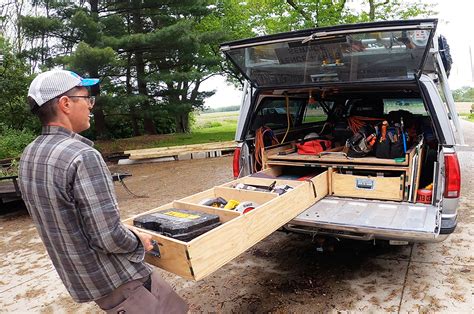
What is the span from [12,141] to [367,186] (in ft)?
41.8

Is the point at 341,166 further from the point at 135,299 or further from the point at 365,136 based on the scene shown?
the point at 135,299

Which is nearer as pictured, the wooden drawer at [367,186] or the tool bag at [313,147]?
the wooden drawer at [367,186]

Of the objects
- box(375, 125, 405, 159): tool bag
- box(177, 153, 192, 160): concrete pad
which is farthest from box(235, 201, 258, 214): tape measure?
box(177, 153, 192, 160): concrete pad

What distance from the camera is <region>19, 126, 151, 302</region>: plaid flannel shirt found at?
1.76m

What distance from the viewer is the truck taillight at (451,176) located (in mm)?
3312

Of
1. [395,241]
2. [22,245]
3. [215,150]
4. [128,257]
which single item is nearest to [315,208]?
[395,241]

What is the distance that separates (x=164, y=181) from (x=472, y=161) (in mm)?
7649

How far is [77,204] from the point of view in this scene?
181cm

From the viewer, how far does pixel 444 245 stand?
14.3 ft

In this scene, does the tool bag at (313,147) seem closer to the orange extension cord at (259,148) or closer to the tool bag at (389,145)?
the orange extension cord at (259,148)

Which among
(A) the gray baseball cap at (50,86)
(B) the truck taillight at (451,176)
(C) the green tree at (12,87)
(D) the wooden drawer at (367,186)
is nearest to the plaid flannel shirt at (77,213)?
(A) the gray baseball cap at (50,86)

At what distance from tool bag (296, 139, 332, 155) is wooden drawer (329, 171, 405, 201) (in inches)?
24.1

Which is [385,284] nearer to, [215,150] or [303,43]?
[303,43]

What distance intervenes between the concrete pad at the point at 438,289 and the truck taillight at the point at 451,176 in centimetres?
84
